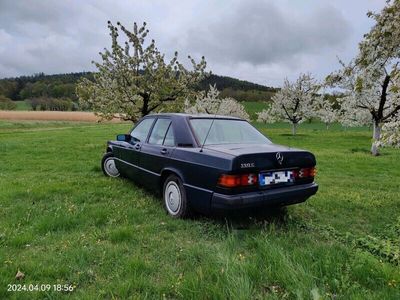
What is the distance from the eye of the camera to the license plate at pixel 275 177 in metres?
4.08

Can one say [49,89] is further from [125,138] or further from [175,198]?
[175,198]

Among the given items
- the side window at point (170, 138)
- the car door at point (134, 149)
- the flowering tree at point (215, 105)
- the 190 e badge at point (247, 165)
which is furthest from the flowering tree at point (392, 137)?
the flowering tree at point (215, 105)

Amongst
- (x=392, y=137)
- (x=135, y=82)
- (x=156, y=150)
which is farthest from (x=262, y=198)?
(x=135, y=82)

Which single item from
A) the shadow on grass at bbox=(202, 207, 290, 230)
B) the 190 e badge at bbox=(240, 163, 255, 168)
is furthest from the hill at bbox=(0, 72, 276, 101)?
the 190 e badge at bbox=(240, 163, 255, 168)

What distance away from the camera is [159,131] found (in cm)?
560

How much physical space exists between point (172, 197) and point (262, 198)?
1.52 metres

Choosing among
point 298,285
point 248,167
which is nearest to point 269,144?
point 248,167

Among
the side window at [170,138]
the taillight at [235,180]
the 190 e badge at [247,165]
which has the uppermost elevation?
the side window at [170,138]

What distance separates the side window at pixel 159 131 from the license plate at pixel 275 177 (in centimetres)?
200

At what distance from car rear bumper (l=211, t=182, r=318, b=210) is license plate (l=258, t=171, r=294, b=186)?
0.36 feet

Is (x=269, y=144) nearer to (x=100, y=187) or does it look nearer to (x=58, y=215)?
(x=58, y=215)

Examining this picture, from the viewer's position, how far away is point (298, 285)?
270 centimetres

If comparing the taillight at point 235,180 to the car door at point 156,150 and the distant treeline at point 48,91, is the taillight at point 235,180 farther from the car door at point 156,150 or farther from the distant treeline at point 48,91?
the distant treeline at point 48,91

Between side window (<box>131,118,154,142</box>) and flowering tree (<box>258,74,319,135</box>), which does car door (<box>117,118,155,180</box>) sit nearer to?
side window (<box>131,118,154,142</box>)
